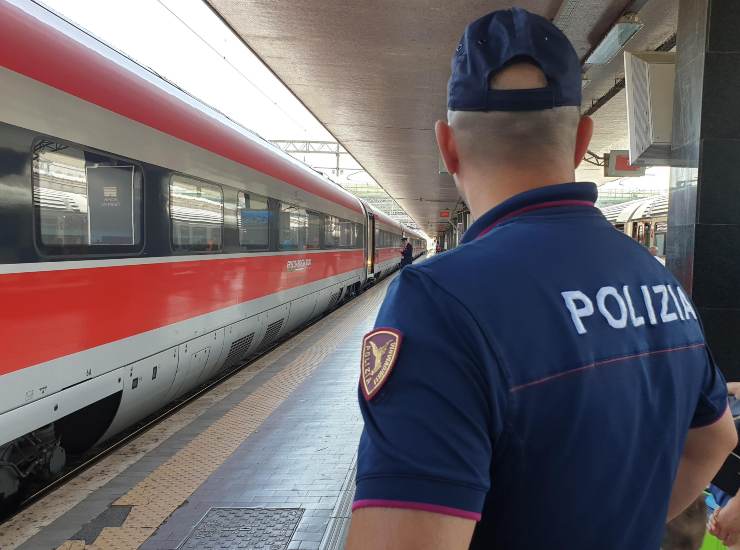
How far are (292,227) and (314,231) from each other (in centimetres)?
155

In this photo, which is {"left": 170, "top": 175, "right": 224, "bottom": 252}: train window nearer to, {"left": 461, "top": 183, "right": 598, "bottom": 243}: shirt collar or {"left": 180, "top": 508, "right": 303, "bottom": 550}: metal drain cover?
{"left": 180, "top": 508, "right": 303, "bottom": 550}: metal drain cover

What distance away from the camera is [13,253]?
292 cm

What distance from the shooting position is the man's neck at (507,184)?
3.15ft

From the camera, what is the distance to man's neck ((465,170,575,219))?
961mm

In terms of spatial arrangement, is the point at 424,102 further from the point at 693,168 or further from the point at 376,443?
the point at 376,443

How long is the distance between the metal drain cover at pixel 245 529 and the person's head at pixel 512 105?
2.56 m

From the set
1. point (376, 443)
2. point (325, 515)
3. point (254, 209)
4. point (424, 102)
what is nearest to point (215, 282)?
point (254, 209)

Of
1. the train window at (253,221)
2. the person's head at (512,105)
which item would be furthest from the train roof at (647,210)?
the person's head at (512,105)

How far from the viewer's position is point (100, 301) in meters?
3.63

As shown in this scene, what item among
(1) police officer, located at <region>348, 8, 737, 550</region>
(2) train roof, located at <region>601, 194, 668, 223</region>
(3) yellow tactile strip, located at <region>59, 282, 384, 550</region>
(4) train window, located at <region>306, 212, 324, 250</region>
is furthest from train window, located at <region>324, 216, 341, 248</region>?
(1) police officer, located at <region>348, 8, 737, 550</region>

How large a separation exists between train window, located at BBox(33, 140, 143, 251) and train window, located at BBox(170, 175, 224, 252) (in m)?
0.52

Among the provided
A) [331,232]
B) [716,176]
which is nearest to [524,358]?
[716,176]

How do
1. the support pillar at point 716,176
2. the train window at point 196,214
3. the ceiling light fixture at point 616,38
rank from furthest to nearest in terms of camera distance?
the ceiling light fixture at point 616,38
the train window at point 196,214
the support pillar at point 716,176

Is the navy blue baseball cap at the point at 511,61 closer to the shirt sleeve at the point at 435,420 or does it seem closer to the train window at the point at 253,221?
the shirt sleeve at the point at 435,420
